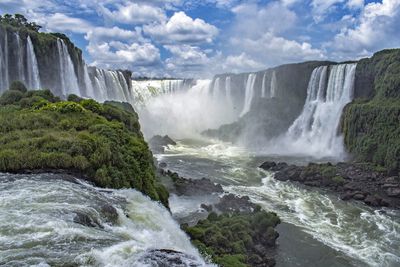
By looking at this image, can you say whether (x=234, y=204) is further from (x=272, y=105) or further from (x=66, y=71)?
(x=272, y=105)

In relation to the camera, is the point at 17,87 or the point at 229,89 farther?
the point at 229,89

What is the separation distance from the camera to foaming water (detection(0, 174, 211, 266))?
8.52m

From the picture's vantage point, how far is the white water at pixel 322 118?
46.4 metres

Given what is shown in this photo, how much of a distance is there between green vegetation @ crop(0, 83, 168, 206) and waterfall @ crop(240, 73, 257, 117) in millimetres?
45815

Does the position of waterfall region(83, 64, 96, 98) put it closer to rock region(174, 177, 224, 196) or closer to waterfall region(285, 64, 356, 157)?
rock region(174, 177, 224, 196)

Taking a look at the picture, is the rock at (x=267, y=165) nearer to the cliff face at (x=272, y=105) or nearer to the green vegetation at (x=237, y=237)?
the cliff face at (x=272, y=105)

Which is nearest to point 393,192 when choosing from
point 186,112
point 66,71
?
point 66,71

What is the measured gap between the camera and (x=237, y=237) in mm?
19031

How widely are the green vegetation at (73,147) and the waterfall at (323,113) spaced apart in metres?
32.3

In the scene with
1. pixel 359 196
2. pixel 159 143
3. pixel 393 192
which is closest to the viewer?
pixel 359 196

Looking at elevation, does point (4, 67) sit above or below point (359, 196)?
above

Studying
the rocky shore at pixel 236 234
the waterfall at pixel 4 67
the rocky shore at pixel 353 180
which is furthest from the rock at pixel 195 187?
the waterfall at pixel 4 67

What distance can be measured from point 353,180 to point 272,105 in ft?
92.4

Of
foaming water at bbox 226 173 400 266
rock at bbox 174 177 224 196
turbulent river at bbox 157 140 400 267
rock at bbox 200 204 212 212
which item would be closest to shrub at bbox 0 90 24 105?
turbulent river at bbox 157 140 400 267
